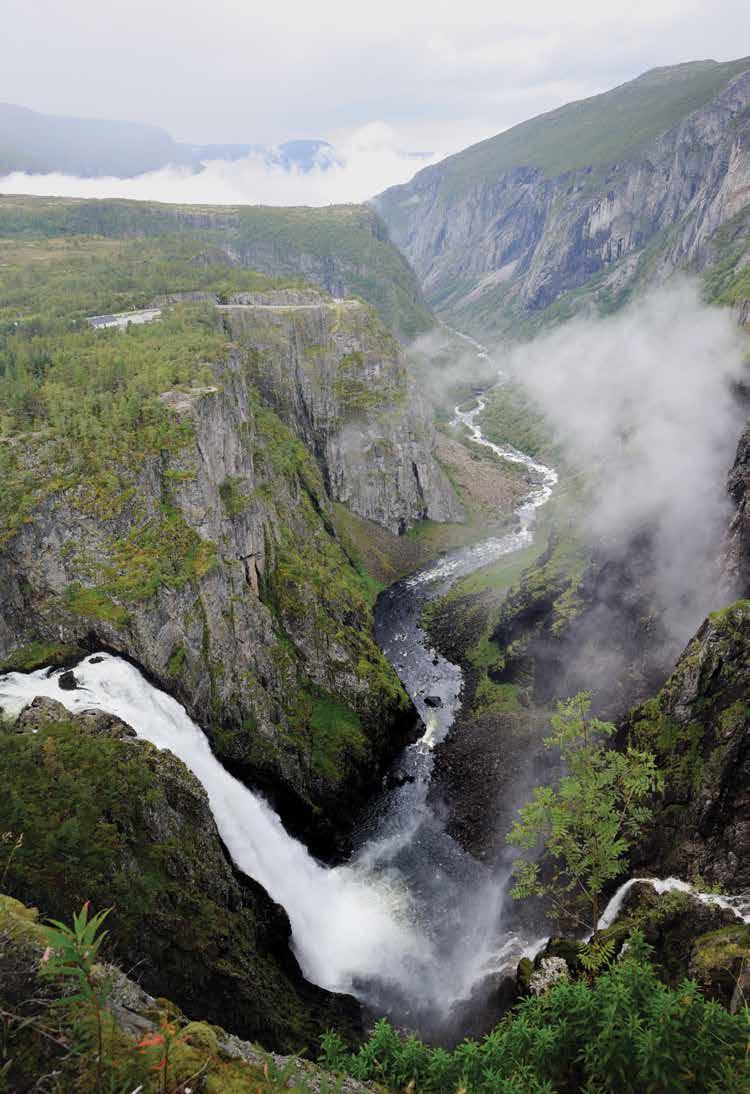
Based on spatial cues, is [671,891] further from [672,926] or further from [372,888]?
[372,888]

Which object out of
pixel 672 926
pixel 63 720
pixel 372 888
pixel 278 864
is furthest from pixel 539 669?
pixel 63 720

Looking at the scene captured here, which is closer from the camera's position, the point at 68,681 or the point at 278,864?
the point at 68,681

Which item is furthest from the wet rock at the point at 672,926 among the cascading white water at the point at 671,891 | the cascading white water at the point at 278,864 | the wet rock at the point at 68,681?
the wet rock at the point at 68,681

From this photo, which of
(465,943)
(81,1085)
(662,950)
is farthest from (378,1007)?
(81,1085)

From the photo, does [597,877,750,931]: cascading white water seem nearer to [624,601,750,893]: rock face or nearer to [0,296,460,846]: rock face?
[624,601,750,893]: rock face

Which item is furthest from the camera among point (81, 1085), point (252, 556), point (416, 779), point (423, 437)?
point (423, 437)

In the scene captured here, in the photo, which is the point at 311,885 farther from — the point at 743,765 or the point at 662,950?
the point at 743,765
